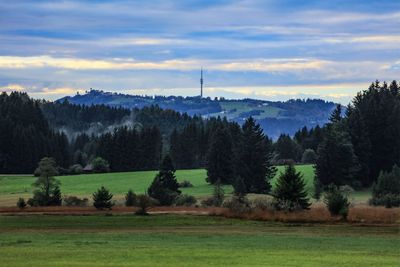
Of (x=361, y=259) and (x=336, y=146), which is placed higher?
(x=336, y=146)

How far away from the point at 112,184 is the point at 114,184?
0.34 meters

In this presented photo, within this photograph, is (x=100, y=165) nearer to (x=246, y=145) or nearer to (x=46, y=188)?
(x=246, y=145)

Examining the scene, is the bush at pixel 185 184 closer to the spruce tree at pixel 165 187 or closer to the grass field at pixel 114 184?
the grass field at pixel 114 184

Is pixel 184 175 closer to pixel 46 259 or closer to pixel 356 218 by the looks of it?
pixel 356 218

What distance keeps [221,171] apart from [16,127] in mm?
80543

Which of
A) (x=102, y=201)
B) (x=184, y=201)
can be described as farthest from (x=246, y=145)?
(x=102, y=201)

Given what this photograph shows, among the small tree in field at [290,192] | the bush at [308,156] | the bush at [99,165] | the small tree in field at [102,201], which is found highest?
the bush at [308,156]

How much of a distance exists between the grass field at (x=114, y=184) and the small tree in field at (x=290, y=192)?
33.3 m

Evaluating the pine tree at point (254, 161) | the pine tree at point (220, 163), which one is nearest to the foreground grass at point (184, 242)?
the pine tree at point (254, 161)

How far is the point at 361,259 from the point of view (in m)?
26.4

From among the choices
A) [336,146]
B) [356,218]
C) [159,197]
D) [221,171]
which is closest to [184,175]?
[221,171]

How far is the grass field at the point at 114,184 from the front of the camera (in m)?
99.8

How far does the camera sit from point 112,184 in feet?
374

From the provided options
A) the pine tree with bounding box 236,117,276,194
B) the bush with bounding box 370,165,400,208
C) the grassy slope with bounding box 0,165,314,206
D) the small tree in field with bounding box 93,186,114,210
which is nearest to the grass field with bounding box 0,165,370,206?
the grassy slope with bounding box 0,165,314,206
